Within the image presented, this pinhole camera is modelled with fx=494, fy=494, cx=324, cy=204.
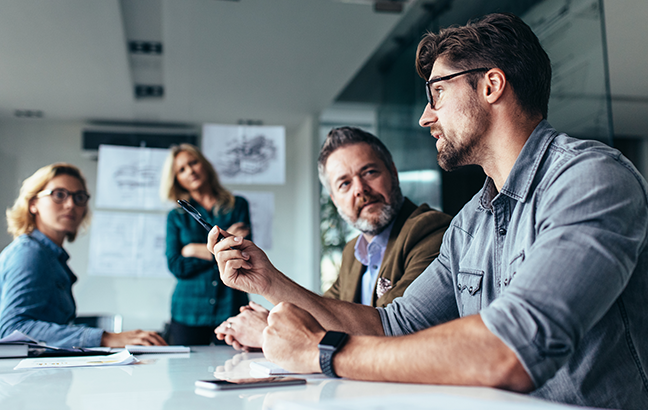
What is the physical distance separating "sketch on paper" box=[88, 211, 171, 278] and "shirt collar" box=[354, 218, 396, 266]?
1.74 meters

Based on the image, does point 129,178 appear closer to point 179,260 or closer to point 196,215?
point 179,260

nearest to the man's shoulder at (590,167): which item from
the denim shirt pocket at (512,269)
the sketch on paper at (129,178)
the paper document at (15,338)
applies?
the denim shirt pocket at (512,269)

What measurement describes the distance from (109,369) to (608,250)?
101 centimetres

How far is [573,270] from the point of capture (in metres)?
0.75

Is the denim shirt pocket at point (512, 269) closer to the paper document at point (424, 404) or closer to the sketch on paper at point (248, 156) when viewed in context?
the paper document at point (424, 404)

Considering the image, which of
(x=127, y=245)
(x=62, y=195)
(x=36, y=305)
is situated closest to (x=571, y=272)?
(x=36, y=305)

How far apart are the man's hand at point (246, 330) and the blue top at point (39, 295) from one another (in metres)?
0.55

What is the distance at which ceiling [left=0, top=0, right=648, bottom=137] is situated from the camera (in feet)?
9.50

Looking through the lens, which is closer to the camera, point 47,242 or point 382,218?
point 382,218

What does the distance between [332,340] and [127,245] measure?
107 inches

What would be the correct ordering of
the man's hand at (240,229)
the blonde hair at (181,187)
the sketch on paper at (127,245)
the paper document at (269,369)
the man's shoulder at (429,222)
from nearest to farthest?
the paper document at (269,369) < the man's shoulder at (429,222) < the man's hand at (240,229) < the blonde hair at (181,187) < the sketch on paper at (127,245)

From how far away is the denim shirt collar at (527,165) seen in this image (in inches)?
40.7

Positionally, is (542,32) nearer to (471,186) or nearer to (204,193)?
(471,186)

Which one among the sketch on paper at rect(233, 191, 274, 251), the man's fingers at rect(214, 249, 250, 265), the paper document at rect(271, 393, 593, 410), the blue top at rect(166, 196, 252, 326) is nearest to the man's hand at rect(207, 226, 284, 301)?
the man's fingers at rect(214, 249, 250, 265)
